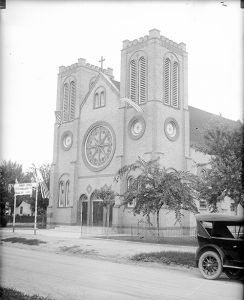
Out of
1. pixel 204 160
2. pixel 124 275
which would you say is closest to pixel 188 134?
pixel 204 160

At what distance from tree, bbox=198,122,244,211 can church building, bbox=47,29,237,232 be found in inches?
482

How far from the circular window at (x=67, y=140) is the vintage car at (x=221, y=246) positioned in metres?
30.8

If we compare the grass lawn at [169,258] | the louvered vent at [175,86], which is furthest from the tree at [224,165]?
the louvered vent at [175,86]

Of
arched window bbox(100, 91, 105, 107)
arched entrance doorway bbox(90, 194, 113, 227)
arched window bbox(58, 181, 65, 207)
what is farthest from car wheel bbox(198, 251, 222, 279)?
arched window bbox(58, 181, 65, 207)

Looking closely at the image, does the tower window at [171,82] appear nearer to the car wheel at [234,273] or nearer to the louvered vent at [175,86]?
the louvered vent at [175,86]

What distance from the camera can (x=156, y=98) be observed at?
34719 mm

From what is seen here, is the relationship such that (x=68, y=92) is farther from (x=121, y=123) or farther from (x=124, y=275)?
(x=124, y=275)

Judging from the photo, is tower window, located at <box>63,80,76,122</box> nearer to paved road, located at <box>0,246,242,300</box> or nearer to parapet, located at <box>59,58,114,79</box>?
parapet, located at <box>59,58,114,79</box>

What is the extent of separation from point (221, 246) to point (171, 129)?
24829 millimetres

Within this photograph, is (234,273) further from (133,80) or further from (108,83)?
(108,83)

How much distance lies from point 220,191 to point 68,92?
→ 1075 inches

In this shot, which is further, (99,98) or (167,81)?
(99,98)

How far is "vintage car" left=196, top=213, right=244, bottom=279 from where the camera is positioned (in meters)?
11.7

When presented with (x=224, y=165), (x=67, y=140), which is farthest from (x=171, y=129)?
(x=224, y=165)
